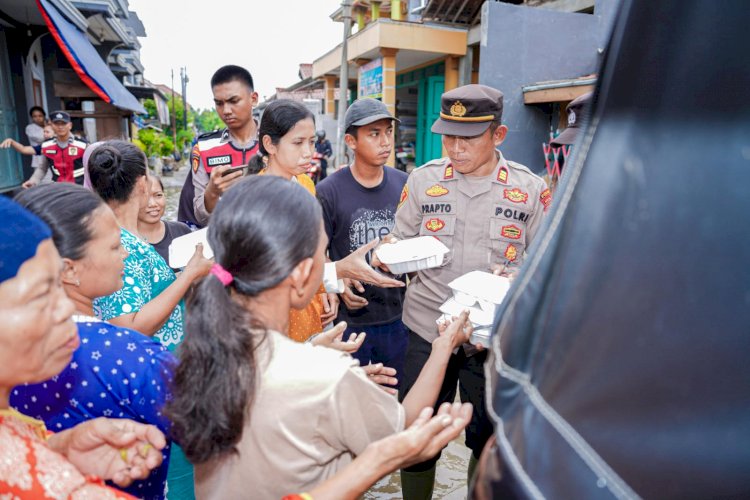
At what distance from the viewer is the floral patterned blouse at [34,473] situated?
85cm

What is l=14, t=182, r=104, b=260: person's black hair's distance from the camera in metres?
1.38

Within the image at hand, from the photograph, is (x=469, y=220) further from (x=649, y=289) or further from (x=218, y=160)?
(x=218, y=160)

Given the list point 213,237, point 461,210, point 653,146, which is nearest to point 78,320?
point 213,237

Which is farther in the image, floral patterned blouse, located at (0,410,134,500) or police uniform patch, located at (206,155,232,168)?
police uniform patch, located at (206,155,232,168)

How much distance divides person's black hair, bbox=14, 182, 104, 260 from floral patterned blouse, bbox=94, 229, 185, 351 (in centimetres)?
40

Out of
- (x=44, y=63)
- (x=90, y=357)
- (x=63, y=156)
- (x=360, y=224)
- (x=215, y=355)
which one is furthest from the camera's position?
(x=44, y=63)

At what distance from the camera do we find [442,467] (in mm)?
3062

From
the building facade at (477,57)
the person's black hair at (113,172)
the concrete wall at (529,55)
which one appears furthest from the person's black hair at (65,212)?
the concrete wall at (529,55)

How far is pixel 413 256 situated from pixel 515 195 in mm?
634

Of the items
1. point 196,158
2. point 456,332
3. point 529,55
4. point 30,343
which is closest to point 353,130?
point 196,158

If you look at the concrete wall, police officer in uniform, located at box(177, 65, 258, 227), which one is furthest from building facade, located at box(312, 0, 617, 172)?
police officer in uniform, located at box(177, 65, 258, 227)

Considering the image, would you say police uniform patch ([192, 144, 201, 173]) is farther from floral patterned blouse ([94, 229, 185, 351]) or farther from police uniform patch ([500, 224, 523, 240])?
police uniform patch ([500, 224, 523, 240])

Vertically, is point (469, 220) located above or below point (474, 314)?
above

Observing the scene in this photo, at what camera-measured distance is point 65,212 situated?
139 cm
